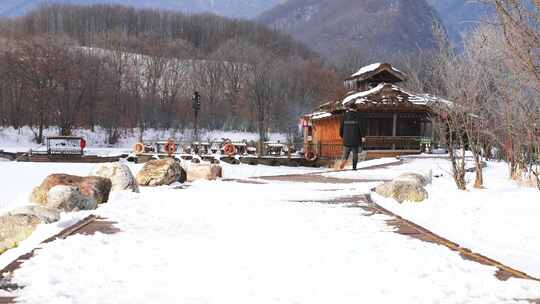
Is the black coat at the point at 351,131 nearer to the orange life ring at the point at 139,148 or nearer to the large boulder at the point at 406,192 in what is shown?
the large boulder at the point at 406,192

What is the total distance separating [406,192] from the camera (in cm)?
1013

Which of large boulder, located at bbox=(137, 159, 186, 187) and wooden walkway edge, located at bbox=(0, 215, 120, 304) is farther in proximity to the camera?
large boulder, located at bbox=(137, 159, 186, 187)

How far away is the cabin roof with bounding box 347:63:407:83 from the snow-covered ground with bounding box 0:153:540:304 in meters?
29.6

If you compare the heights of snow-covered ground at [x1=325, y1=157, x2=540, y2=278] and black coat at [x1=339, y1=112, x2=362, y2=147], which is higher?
black coat at [x1=339, y1=112, x2=362, y2=147]

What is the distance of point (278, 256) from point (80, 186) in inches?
213

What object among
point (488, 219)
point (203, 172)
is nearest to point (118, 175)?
point (203, 172)

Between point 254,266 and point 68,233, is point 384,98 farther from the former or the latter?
point 254,266

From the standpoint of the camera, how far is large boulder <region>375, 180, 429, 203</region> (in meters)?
10.0

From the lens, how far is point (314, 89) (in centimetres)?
7744

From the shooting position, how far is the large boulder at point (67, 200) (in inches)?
337

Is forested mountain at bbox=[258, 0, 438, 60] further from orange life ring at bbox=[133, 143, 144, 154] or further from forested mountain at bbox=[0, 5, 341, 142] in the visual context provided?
orange life ring at bbox=[133, 143, 144, 154]

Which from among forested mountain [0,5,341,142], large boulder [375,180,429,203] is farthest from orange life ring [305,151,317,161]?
forested mountain [0,5,341,142]

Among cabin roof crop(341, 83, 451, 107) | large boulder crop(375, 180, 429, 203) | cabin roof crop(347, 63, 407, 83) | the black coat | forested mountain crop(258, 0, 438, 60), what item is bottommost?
large boulder crop(375, 180, 429, 203)

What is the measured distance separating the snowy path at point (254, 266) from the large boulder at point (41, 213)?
2.86 feet
